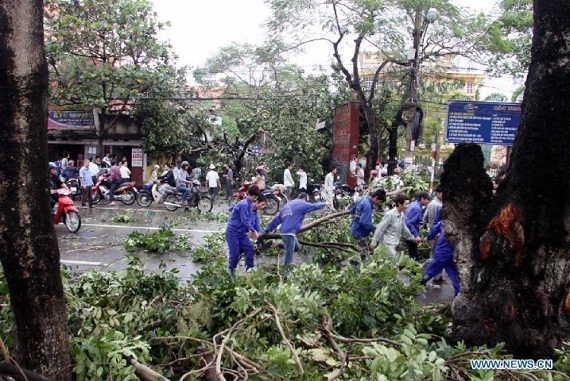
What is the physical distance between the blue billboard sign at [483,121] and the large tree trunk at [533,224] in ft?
25.4

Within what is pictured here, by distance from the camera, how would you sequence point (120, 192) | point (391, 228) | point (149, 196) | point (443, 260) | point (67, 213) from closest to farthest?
point (443, 260) < point (391, 228) < point (67, 213) < point (149, 196) < point (120, 192)

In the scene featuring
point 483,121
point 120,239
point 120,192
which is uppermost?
point 483,121

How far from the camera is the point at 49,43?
1709cm

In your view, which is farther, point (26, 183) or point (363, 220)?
point (363, 220)

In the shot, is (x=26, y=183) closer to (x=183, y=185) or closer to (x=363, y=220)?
(x=363, y=220)

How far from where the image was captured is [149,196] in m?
15.4

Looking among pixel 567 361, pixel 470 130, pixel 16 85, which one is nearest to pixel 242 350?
pixel 16 85

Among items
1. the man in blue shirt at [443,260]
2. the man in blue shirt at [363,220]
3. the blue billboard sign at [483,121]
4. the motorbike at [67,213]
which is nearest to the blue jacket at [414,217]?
the man in blue shirt at [363,220]

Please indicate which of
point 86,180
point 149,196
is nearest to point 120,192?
point 149,196

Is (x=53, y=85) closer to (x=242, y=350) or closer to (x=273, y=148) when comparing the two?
(x=273, y=148)

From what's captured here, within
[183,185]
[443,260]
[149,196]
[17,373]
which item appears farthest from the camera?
[149,196]

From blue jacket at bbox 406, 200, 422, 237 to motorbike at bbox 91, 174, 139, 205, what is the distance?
10.5m

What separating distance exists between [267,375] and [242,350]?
0.48m

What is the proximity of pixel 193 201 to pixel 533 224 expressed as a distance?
39.3 ft
